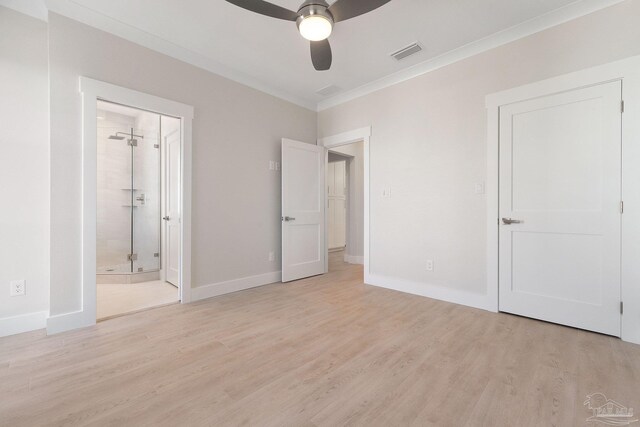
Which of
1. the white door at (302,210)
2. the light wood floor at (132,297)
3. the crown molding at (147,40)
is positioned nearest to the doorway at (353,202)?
the white door at (302,210)

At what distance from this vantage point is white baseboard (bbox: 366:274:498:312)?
272cm

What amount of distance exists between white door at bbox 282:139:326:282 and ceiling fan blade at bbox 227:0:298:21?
74.9 inches

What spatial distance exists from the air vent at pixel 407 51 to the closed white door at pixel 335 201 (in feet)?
11.6

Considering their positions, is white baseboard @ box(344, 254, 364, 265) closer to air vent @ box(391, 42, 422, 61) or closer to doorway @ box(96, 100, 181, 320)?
doorway @ box(96, 100, 181, 320)

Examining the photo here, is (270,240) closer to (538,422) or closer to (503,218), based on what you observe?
(503,218)

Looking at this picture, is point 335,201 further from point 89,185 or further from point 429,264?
point 89,185

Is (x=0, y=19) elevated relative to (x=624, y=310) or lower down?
elevated

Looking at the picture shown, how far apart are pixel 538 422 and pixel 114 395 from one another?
84.4 inches

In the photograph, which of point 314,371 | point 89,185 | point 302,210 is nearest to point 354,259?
point 302,210

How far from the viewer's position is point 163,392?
1.48m

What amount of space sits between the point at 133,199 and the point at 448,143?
463 centimetres

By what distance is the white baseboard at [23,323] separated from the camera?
7.17 ft

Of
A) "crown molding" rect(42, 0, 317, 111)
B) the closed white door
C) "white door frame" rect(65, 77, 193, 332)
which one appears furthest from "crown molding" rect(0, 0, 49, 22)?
the closed white door

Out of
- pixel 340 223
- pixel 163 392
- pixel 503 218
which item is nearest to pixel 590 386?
pixel 503 218
